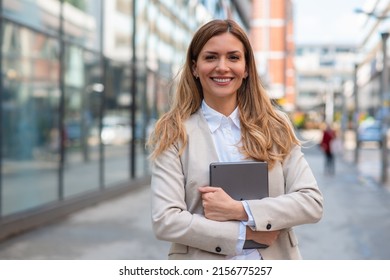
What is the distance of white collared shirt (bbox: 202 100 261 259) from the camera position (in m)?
1.72

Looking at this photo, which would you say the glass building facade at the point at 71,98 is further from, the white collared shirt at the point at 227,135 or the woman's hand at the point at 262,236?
the woman's hand at the point at 262,236

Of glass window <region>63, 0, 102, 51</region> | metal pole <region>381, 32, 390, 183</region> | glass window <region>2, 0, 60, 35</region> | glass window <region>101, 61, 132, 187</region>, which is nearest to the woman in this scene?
glass window <region>2, 0, 60, 35</region>

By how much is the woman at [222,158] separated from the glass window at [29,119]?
640 centimetres

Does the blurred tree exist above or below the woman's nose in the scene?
above

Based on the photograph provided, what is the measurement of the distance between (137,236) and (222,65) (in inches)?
225

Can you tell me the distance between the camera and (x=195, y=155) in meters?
1.70

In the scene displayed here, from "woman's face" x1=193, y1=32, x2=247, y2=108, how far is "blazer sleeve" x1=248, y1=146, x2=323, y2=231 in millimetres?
244

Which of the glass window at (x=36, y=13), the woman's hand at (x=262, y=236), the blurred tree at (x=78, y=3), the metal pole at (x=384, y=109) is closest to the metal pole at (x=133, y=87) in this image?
the blurred tree at (x=78, y=3)

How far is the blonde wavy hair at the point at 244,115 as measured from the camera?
5.59ft

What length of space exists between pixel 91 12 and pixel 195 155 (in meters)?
8.98

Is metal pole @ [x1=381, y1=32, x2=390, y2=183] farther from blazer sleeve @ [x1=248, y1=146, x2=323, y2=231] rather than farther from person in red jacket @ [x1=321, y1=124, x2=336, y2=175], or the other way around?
blazer sleeve @ [x1=248, y1=146, x2=323, y2=231]

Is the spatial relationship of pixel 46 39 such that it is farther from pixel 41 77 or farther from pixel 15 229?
pixel 15 229

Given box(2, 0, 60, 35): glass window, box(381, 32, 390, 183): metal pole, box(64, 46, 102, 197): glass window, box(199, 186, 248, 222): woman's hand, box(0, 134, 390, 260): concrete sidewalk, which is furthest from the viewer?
→ box(381, 32, 390, 183): metal pole

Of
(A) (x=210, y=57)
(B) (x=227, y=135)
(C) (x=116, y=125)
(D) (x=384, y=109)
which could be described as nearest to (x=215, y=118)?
(B) (x=227, y=135)
